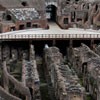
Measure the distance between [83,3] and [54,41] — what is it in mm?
18465

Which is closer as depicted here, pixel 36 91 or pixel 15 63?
pixel 36 91

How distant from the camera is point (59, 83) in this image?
25.8 metres

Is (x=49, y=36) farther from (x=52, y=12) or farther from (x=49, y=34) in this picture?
(x=52, y=12)

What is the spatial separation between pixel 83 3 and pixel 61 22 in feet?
26.7

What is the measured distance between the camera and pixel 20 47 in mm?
43406

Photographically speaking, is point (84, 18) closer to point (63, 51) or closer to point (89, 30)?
point (89, 30)

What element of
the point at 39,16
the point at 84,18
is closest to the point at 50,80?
the point at 39,16

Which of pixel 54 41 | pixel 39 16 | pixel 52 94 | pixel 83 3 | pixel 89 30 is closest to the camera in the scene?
pixel 52 94

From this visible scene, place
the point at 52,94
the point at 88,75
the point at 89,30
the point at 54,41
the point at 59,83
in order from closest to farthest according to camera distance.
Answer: the point at 59,83, the point at 52,94, the point at 88,75, the point at 54,41, the point at 89,30

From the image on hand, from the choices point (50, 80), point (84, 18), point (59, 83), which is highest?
point (59, 83)

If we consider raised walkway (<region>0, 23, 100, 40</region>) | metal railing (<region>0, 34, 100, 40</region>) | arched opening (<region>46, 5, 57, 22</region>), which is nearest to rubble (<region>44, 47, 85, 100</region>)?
metal railing (<region>0, 34, 100, 40</region>)

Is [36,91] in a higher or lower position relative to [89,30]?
higher

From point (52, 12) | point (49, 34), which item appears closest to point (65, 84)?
point (49, 34)

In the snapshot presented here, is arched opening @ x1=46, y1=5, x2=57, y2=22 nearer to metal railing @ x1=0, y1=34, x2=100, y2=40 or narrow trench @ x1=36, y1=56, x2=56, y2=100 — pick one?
metal railing @ x1=0, y1=34, x2=100, y2=40
